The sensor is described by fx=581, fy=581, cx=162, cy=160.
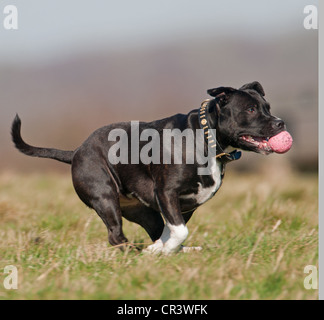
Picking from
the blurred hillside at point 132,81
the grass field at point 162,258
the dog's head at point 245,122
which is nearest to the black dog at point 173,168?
the dog's head at point 245,122

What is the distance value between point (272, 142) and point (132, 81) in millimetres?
49231

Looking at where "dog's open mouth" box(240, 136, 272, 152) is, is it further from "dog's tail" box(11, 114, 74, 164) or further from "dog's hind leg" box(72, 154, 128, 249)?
"dog's tail" box(11, 114, 74, 164)

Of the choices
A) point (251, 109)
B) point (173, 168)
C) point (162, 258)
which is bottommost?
point (162, 258)

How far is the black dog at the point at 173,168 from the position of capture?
4492mm

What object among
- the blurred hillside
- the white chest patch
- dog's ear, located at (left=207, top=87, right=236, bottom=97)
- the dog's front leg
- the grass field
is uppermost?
the blurred hillside

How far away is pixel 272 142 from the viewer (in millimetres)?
4434

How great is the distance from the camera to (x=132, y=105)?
1524 inches

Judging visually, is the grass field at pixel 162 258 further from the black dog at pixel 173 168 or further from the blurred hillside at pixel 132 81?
the blurred hillside at pixel 132 81

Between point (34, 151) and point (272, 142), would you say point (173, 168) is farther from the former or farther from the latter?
point (34, 151)

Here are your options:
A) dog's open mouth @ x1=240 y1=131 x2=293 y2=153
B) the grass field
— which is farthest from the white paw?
dog's open mouth @ x1=240 y1=131 x2=293 y2=153

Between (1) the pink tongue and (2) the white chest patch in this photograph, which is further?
(2) the white chest patch

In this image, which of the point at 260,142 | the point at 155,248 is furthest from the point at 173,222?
the point at 260,142

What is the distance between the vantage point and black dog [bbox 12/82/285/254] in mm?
4492
